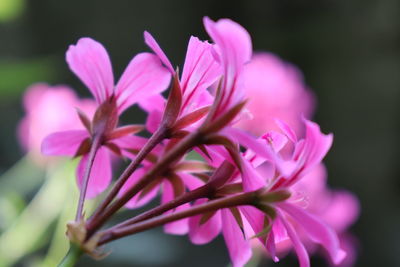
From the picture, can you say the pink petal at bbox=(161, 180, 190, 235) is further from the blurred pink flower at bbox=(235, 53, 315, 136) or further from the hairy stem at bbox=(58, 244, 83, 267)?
the blurred pink flower at bbox=(235, 53, 315, 136)

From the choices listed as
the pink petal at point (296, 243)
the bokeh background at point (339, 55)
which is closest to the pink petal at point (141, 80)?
the pink petal at point (296, 243)

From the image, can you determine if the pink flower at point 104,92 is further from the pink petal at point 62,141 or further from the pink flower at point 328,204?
the pink flower at point 328,204

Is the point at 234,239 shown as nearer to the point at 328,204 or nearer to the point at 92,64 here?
the point at 92,64

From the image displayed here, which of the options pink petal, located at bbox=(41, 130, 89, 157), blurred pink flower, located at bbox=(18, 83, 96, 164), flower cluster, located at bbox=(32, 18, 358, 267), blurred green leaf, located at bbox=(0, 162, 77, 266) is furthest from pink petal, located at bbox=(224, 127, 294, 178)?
blurred pink flower, located at bbox=(18, 83, 96, 164)

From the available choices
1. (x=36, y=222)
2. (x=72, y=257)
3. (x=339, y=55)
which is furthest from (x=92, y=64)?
(x=339, y=55)

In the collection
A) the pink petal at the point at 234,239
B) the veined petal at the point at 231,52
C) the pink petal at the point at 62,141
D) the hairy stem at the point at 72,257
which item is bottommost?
the pink petal at the point at 234,239

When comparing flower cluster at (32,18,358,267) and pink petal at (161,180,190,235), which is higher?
flower cluster at (32,18,358,267)

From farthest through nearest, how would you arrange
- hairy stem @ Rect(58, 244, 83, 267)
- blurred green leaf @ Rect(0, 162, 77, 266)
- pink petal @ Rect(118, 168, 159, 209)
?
blurred green leaf @ Rect(0, 162, 77, 266) → pink petal @ Rect(118, 168, 159, 209) → hairy stem @ Rect(58, 244, 83, 267)
